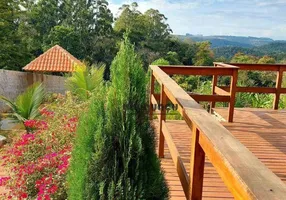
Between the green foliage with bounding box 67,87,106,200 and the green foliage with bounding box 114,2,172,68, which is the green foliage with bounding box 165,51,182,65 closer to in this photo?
the green foliage with bounding box 114,2,172,68

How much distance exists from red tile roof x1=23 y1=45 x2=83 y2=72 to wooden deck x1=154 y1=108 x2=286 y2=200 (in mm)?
9568

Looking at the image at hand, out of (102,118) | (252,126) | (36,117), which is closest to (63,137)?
(36,117)

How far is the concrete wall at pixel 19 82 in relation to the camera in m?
11.6

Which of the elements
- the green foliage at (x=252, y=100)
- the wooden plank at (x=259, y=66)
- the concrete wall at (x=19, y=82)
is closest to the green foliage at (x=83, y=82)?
the wooden plank at (x=259, y=66)

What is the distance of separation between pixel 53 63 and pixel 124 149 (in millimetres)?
12511

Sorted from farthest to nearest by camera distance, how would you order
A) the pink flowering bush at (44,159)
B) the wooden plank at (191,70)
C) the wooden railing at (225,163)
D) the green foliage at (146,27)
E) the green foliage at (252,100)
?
1. the green foliage at (146,27)
2. the green foliage at (252,100)
3. the wooden plank at (191,70)
4. the pink flowering bush at (44,159)
5. the wooden railing at (225,163)

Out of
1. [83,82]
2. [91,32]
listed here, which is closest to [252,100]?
[83,82]

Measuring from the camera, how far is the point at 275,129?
4.15 meters

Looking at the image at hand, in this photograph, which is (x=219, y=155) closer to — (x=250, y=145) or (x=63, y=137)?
(x=250, y=145)

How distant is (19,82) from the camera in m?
12.8

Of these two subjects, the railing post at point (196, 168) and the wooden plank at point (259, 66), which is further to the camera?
the wooden plank at point (259, 66)

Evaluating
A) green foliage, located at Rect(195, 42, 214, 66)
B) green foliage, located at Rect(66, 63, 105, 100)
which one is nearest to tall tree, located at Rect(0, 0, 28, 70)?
green foliage, located at Rect(66, 63, 105, 100)

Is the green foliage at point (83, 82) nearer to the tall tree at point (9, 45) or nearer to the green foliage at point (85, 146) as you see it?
the green foliage at point (85, 146)

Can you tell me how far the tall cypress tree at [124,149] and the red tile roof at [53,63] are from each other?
1151cm
